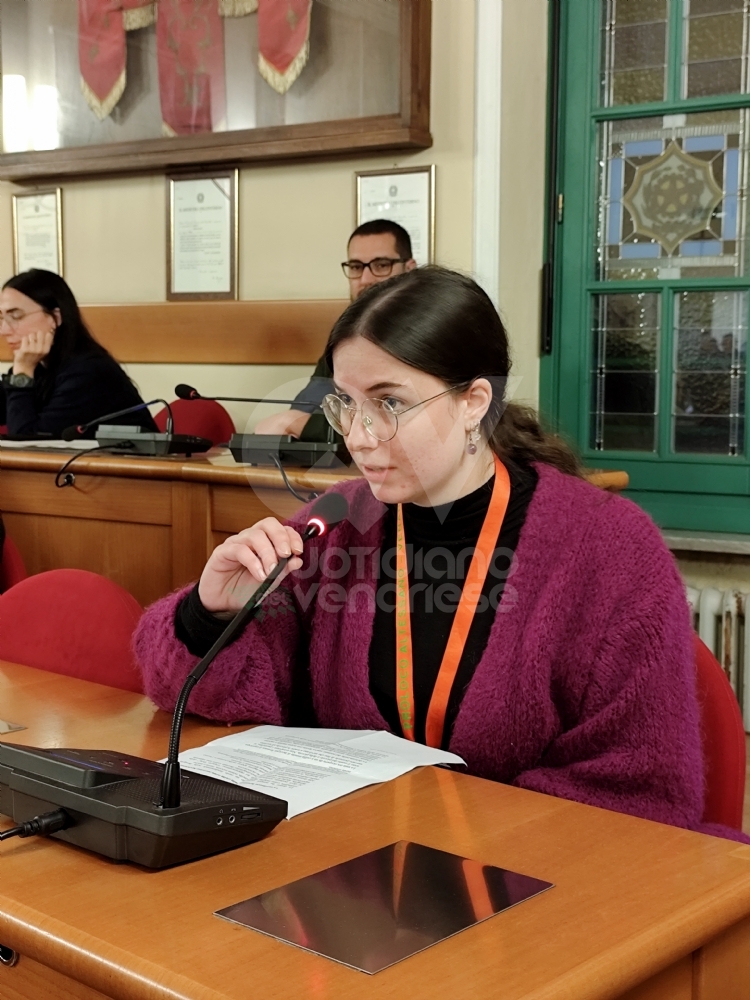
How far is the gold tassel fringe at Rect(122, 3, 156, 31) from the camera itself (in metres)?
4.12

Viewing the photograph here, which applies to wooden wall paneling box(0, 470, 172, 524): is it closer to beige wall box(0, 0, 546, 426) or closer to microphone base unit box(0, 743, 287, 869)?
beige wall box(0, 0, 546, 426)

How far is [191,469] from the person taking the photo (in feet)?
8.97

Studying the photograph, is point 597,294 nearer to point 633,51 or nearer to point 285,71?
point 633,51

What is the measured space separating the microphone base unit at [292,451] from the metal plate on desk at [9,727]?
1342 millimetres

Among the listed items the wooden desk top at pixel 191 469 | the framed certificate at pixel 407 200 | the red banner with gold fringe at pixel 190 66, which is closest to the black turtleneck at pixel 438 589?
the wooden desk top at pixel 191 469

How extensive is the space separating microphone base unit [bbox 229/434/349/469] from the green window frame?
931mm

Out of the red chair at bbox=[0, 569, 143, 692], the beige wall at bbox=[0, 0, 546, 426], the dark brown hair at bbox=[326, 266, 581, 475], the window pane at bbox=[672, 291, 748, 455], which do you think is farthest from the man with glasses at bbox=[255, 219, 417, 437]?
the dark brown hair at bbox=[326, 266, 581, 475]

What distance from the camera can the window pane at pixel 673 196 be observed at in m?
3.29

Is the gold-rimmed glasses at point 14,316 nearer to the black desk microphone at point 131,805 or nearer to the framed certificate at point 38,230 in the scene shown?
the framed certificate at point 38,230

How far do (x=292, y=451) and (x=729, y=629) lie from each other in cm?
138

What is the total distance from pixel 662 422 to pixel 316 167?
141 cm

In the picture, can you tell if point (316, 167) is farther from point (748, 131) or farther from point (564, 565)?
point (564, 565)

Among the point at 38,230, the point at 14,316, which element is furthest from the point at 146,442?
the point at 38,230

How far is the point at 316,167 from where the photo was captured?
12.6ft
